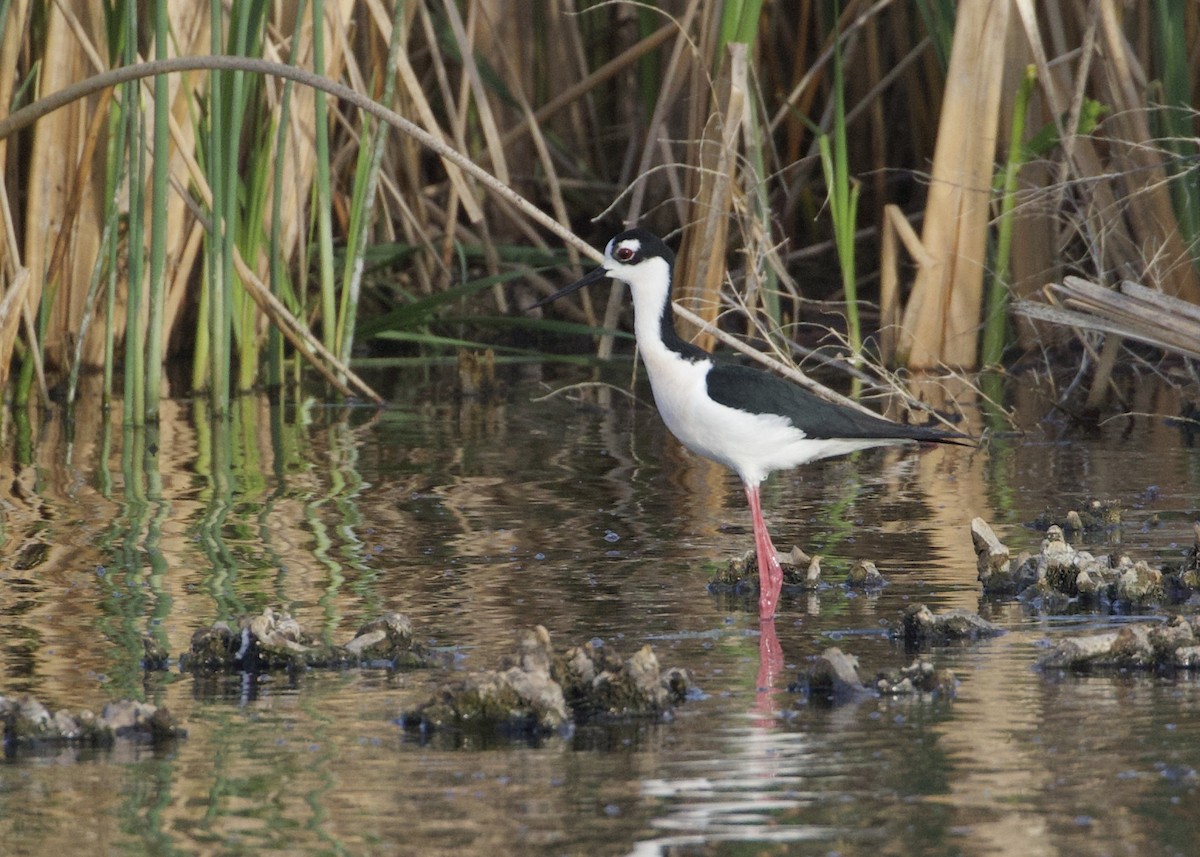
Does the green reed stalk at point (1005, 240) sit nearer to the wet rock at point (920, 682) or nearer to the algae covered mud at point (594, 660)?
the algae covered mud at point (594, 660)

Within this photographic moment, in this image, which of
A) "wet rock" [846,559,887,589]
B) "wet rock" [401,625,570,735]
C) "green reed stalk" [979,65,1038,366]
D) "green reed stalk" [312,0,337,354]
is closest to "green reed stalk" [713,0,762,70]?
"green reed stalk" [979,65,1038,366]

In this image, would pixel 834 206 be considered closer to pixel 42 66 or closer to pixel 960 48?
pixel 960 48

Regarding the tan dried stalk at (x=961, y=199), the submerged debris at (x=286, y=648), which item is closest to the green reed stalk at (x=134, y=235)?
the tan dried stalk at (x=961, y=199)

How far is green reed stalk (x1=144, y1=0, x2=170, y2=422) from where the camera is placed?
694 centimetres

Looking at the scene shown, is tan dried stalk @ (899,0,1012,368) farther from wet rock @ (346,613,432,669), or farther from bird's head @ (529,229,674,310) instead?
wet rock @ (346,613,432,669)

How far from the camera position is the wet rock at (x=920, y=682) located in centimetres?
383

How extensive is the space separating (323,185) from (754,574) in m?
3.61

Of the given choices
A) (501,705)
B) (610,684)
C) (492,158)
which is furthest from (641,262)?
(492,158)

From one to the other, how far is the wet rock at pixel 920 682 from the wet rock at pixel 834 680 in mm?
45

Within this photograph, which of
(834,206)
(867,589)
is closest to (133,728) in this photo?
(867,589)

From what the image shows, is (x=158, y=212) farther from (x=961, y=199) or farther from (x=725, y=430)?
(x=961, y=199)

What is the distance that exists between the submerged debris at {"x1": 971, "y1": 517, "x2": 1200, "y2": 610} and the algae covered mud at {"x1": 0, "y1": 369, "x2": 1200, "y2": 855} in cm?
1

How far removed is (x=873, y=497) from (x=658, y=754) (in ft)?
11.1

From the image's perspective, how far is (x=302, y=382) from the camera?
387 inches
